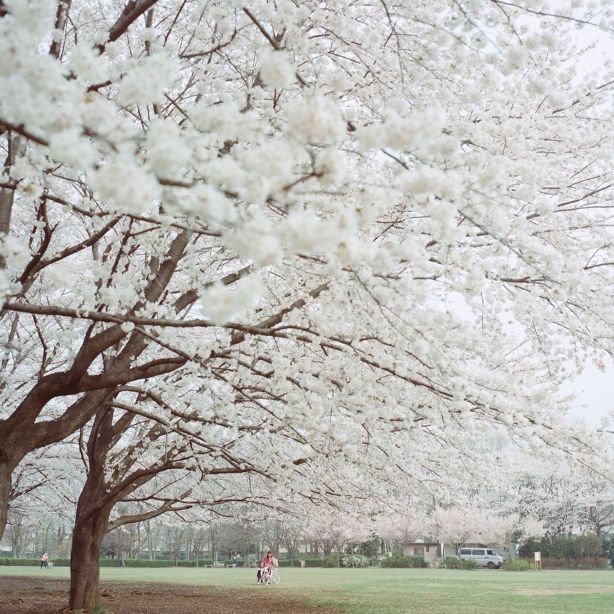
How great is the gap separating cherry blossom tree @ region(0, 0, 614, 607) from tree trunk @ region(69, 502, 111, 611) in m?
3.20

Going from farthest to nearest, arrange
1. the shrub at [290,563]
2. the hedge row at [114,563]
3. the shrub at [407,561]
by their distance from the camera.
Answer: the shrub at [290,563] < the hedge row at [114,563] < the shrub at [407,561]

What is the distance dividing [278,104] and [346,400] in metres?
2.57

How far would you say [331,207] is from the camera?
3.29 meters

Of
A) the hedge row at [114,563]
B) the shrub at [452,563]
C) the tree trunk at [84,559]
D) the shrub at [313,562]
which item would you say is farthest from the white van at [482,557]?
the tree trunk at [84,559]

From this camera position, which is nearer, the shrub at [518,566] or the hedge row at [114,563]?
the shrub at [518,566]

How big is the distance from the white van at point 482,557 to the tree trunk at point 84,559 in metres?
32.6

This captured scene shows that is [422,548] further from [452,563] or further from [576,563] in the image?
[576,563]

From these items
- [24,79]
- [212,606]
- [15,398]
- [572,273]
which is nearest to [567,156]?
[572,273]

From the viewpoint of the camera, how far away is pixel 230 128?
2.36 meters

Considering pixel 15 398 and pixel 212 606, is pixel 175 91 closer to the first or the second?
pixel 15 398

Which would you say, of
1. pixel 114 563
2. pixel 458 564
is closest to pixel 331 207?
pixel 458 564

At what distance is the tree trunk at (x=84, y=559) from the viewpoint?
1027 cm

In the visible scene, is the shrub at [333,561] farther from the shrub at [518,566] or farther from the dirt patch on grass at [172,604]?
the dirt patch on grass at [172,604]

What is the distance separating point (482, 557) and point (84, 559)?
3557cm
